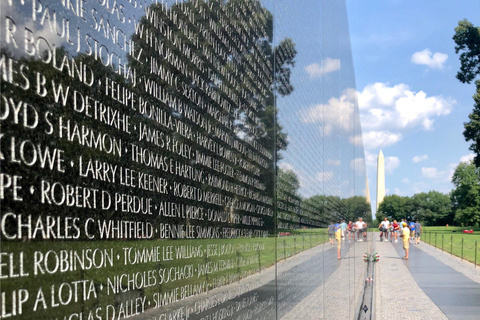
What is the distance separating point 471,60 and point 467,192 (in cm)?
6498

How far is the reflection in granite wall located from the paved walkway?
365 inches

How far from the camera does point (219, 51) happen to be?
1.76 metres

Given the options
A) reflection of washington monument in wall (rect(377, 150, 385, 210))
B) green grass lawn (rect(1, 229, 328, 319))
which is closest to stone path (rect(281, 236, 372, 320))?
green grass lawn (rect(1, 229, 328, 319))

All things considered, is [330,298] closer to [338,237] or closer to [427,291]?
[338,237]

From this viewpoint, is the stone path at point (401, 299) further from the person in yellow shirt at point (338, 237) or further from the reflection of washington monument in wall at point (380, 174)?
the reflection of washington monument in wall at point (380, 174)

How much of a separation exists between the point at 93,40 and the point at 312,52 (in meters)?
3.10

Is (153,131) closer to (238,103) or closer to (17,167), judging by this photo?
(17,167)

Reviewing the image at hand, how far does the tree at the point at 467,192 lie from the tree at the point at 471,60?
56.6m

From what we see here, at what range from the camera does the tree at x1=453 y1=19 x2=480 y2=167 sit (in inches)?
1512

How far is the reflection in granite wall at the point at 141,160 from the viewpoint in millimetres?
818

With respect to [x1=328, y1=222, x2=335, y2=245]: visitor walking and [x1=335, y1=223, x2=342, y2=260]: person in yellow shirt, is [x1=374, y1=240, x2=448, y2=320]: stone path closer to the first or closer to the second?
[x1=335, y1=223, x2=342, y2=260]: person in yellow shirt

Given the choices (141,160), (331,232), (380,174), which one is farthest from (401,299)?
(380,174)

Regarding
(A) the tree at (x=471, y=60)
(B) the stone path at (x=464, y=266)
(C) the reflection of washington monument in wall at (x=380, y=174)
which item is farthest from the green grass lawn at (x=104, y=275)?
(C) the reflection of washington monument in wall at (x=380, y=174)

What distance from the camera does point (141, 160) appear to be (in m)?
1.19
